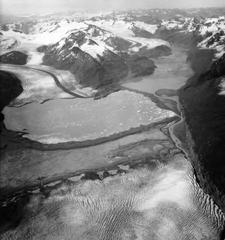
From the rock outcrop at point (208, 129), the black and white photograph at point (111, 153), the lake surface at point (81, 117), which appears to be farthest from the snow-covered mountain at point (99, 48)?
the rock outcrop at point (208, 129)

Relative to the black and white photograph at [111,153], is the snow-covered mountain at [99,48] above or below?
below

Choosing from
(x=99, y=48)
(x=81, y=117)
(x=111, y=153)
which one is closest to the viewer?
(x=111, y=153)

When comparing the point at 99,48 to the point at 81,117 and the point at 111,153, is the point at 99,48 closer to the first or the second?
the point at 81,117

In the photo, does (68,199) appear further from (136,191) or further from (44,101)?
(44,101)

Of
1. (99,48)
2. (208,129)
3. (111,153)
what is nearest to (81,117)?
(111,153)

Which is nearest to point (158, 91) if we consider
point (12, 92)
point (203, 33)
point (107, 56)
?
point (107, 56)

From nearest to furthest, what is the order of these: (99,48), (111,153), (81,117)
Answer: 1. (111,153)
2. (81,117)
3. (99,48)

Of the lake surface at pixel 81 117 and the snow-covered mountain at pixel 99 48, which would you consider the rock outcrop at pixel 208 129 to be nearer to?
the lake surface at pixel 81 117
